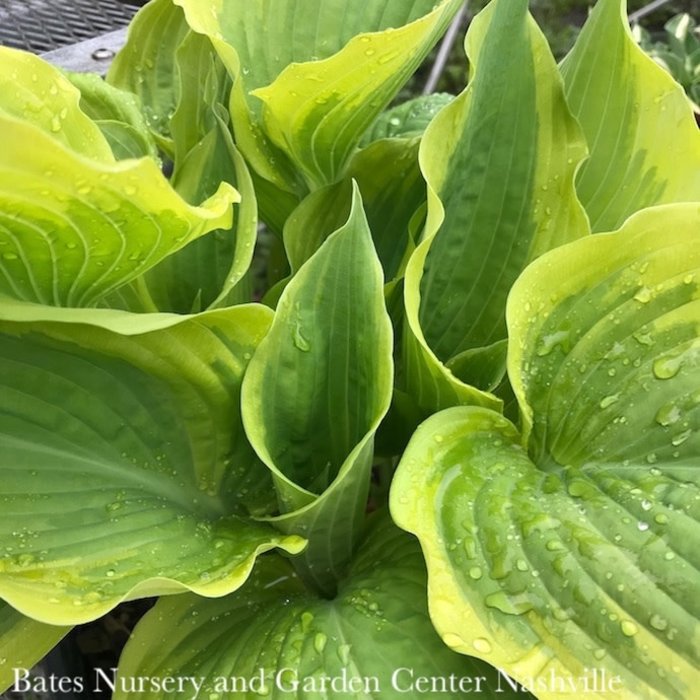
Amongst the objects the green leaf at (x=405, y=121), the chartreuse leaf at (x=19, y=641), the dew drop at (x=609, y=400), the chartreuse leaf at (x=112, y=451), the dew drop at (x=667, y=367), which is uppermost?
the green leaf at (x=405, y=121)

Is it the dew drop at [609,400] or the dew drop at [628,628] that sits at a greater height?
the dew drop at [609,400]

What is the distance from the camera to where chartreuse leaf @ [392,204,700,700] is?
Answer: 388 millimetres

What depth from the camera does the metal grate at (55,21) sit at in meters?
1.01

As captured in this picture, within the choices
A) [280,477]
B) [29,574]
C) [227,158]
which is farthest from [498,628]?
[227,158]

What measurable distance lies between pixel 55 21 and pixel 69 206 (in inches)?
35.1

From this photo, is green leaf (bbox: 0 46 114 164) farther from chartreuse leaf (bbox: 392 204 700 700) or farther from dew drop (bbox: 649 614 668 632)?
dew drop (bbox: 649 614 668 632)

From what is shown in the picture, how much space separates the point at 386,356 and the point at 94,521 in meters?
0.21

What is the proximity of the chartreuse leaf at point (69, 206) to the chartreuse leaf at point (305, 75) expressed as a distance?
0.49ft

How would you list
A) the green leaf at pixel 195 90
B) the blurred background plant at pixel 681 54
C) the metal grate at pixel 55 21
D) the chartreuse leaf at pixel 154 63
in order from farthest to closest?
the blurred background plant at pixel 681 54 < the metal grate at pixel 55 21 < the chartreuse leaf at pixel 154 63 < the green leaf at pixel 195 90

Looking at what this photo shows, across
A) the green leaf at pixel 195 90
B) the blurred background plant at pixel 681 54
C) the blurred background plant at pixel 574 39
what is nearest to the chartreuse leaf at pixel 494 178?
the green leaf at pixel 195 90

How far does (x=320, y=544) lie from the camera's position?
532 millimetres

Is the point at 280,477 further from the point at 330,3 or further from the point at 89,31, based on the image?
the point at 89,31

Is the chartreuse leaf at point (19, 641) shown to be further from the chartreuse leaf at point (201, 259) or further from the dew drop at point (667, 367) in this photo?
the dew drop at point (667, 367)

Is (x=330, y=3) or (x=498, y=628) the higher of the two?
(x=330, y=3)
